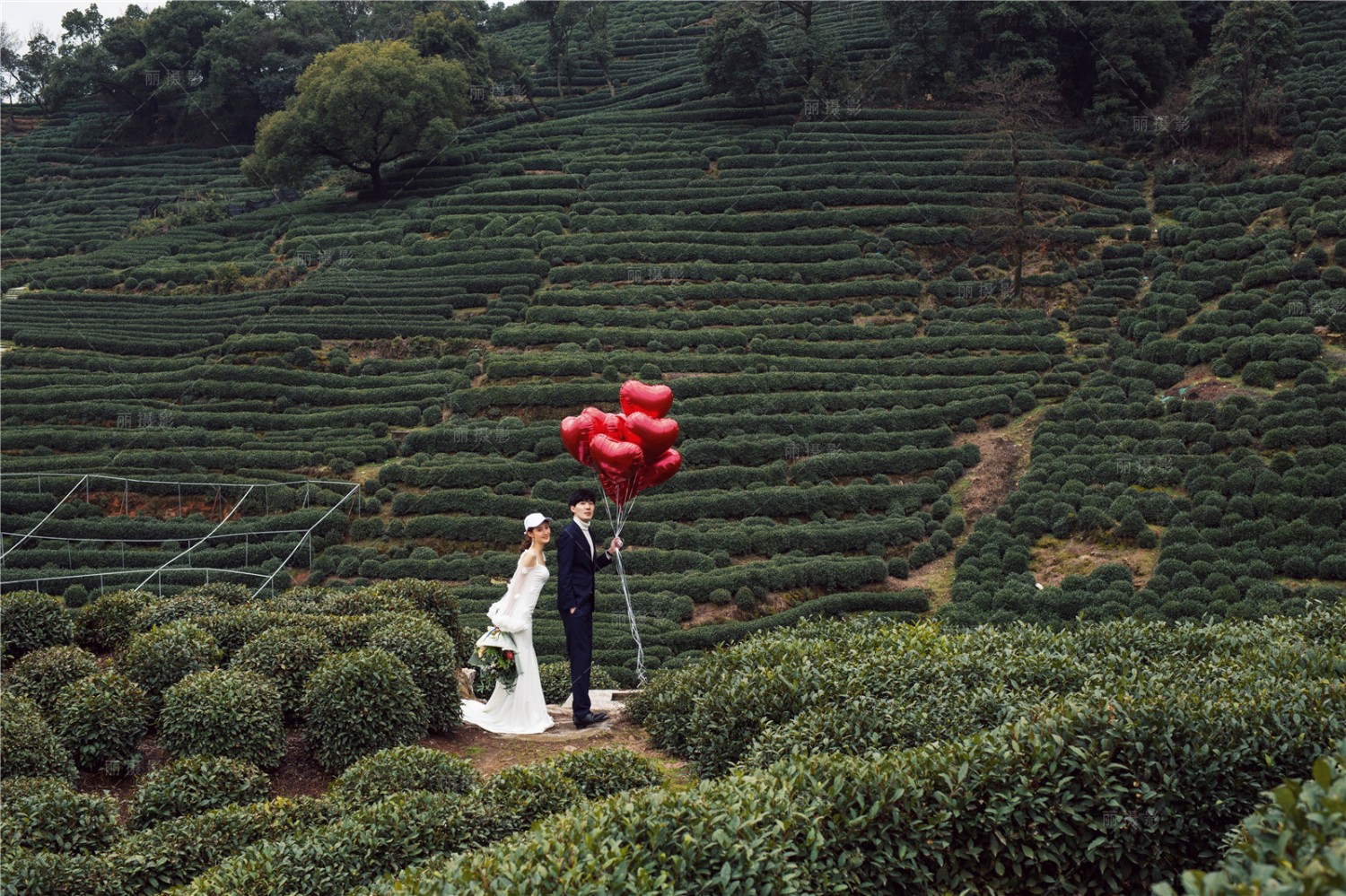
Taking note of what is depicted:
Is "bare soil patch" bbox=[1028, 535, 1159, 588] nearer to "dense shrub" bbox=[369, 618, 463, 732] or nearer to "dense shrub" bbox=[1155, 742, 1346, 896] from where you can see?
"dense shrub" bbox=[369, 618, 463, 732]

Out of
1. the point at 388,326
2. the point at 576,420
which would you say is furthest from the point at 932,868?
the point at 388,326

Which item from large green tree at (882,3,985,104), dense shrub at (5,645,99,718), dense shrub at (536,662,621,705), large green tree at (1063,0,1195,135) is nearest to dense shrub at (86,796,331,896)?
dense shrub at (5,645,99,718)

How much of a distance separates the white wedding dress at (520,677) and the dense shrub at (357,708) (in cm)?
117

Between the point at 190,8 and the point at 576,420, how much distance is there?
45.3 m

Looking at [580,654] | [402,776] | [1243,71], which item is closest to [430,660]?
[580,654]

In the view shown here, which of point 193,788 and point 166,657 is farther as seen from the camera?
point 166,657

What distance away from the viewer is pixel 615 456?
1209 centimetres

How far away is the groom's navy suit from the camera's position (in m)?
10.9

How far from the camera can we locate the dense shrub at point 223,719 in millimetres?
9562

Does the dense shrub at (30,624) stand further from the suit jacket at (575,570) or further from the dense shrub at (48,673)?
the suit jacket at (575,570)

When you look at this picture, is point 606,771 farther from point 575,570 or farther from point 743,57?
point 743,57

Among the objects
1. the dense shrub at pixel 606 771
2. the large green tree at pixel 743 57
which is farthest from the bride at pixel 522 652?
the large green tree at pixel 743 57

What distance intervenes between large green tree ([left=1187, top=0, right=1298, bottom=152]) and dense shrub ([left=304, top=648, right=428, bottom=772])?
30.4 m

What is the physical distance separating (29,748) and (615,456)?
222 inches
